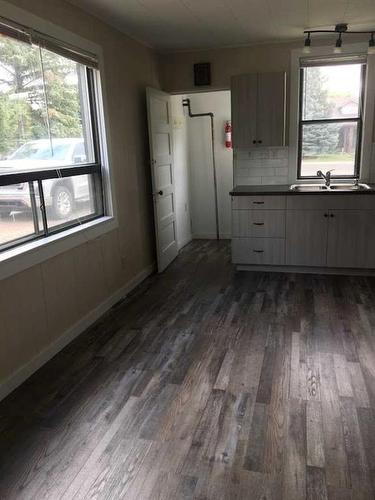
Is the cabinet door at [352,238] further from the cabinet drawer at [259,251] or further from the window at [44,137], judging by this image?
the window at [44,137]

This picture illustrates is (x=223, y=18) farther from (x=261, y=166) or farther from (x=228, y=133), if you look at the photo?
(x=228, y=133)

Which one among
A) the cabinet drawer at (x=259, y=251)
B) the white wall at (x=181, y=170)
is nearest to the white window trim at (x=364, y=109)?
the cabinet drawer at (x=259, y=251)

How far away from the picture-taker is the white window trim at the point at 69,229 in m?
2.48

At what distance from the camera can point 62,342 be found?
3.02 meters

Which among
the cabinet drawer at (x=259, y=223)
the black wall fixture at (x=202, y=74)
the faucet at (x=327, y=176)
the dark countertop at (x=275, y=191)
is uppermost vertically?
the black wall fixture at (x=202, y=74)

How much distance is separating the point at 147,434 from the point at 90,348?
1.07m

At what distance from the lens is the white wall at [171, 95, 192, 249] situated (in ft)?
17.7

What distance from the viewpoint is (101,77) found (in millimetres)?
3461

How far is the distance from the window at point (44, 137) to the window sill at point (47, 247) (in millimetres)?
68

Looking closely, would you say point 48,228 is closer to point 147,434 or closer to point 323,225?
point 147,434

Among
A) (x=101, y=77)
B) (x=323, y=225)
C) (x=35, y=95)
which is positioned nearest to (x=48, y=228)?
(x=35, y=95)

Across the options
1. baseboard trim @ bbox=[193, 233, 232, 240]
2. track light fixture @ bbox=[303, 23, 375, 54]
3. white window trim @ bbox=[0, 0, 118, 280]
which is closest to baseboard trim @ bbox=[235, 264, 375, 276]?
baseboard trim @ bbox=[193, 233, 232, 240]

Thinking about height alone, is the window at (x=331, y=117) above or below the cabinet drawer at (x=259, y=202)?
above

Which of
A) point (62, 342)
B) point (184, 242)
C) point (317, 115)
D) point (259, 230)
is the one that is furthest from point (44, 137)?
point (184, 242)
